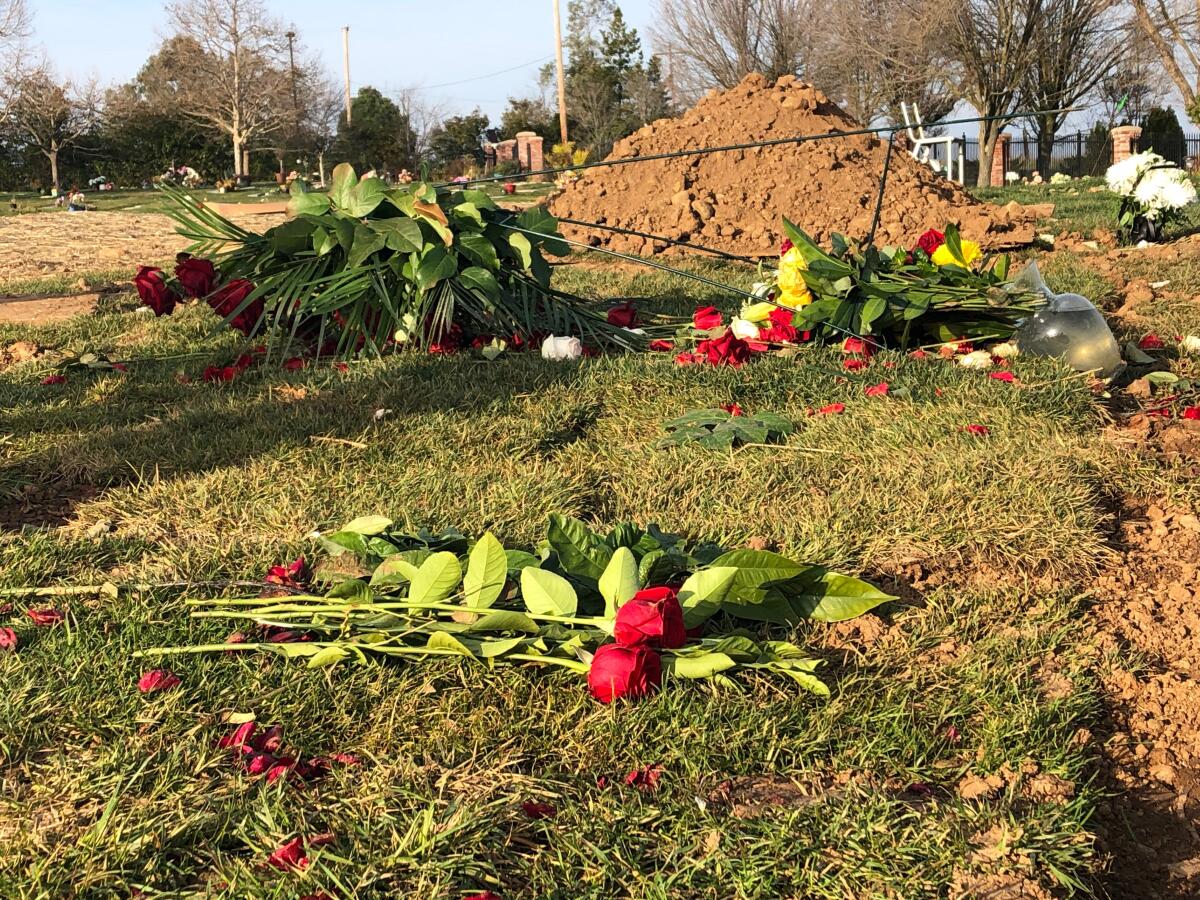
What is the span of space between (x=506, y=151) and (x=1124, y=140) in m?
21.3

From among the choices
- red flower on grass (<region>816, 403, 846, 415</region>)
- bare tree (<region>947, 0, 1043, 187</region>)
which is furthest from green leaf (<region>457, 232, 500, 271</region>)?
bare tree (<region>947, 0, 1043, 187</region>)

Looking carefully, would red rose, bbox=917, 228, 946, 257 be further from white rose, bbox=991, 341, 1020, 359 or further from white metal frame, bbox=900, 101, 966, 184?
white metal frame, bbox=900, 101, 966, 184

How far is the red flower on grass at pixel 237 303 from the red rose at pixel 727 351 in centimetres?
190

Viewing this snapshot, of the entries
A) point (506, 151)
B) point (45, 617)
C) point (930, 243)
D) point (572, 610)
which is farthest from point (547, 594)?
point (506, 151)

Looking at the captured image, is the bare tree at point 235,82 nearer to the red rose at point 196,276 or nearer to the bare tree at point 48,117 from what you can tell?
the bare tree at point 48,117

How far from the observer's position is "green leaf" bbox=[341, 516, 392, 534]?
7.34 feet

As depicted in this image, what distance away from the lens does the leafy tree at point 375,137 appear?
3647cm

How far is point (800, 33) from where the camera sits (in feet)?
111

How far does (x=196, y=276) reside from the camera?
4238 millimetres

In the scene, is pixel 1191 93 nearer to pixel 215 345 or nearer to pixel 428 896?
pixel 215 345

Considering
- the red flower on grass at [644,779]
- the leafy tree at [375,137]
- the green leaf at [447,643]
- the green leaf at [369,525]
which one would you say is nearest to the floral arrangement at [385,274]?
the green leaf at [369,525]

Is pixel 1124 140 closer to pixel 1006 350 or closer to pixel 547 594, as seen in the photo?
pixel 1006 350

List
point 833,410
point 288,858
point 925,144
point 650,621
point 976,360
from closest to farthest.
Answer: point 288,858
point 650,621
point 833,410
point 976,360
point 925,144

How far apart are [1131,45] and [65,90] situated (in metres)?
31.2
